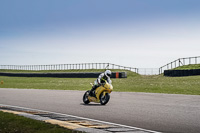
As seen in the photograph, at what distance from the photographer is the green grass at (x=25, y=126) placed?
276 inches

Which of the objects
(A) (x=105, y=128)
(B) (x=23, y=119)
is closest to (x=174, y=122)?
(A) (x=105, y=128)

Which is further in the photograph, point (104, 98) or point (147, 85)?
point (147, 85)

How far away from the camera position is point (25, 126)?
7.50 m

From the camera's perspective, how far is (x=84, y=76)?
137 feet

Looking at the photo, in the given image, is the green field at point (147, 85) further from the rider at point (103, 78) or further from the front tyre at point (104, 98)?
the rider at point (103, 78)

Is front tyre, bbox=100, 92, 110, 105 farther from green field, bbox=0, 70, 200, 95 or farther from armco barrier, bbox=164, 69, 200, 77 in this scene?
armco barrier, bbox=164, 69, 200, 77

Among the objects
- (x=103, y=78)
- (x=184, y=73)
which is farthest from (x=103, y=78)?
(x=184, y=73)

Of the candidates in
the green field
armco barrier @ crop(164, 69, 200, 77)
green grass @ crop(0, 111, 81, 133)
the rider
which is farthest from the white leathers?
armco barrier @ crop(164, 69, 200, 77)

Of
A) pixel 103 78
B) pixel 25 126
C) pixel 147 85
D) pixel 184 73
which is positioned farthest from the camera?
pixel 184 73

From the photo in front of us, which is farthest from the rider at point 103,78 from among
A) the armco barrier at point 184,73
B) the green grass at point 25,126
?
the armco barrier at point 184,73

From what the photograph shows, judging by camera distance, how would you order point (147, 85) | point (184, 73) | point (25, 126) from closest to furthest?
1. point (25, 126)
2. point (147, 85)
3. point (184, 73)

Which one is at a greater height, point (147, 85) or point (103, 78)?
point (103, 78)

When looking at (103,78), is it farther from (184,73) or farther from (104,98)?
(184,73)

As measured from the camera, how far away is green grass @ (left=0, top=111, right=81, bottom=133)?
702 cm
